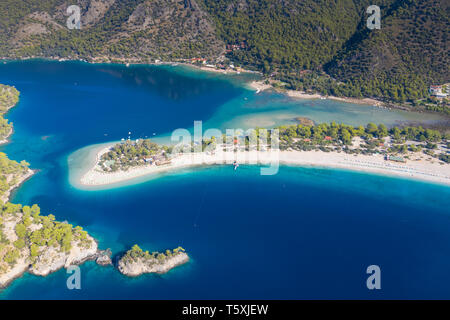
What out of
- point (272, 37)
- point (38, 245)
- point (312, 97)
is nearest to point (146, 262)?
point (38, 245)

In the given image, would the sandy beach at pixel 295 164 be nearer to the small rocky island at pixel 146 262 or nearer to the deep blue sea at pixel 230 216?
the deep blue sea at pixel 230 216

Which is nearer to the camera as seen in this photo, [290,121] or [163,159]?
[163,159]

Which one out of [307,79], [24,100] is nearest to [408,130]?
[307,79]

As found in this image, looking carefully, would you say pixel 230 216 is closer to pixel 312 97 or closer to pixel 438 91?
pixel 312 97

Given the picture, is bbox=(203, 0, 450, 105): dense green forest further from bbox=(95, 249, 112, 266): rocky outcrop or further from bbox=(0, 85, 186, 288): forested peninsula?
bbox=(0, 85, 186, 288): forested peninsula

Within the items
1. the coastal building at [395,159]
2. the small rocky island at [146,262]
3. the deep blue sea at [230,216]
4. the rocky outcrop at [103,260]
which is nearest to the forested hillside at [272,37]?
the deep blue sea at [230,216]

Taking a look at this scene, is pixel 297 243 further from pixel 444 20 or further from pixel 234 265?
pixel 444 20
